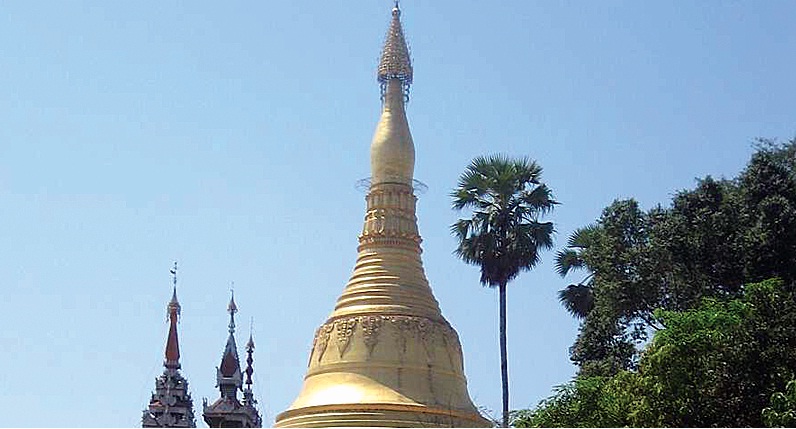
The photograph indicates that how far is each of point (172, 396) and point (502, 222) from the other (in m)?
24.9

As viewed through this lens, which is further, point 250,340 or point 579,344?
point 250,340

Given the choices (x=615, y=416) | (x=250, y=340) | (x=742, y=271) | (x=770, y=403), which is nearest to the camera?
(x=770, y=403)

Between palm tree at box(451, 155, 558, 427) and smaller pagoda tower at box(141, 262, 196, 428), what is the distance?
2378 centimetres

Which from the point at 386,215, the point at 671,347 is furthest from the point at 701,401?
the point at 386,215

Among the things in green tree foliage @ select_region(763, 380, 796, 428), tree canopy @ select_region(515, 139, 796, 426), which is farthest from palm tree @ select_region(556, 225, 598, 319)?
green tree foliage @ select_region(763, 380, 796, 428)

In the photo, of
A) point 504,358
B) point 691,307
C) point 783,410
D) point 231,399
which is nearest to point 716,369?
point 783,410

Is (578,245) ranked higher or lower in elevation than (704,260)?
higher

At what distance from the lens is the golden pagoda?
34.7m

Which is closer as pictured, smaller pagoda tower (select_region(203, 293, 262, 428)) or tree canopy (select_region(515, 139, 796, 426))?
tree canopy (select_region(515, 139, 796, 426))

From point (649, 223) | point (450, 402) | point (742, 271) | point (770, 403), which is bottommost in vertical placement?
point (770, 403)

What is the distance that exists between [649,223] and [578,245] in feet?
11.9

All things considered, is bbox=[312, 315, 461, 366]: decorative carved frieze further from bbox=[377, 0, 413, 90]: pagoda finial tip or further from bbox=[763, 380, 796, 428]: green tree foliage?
bbox=[763, 380, 796, 428]: green tree foliage

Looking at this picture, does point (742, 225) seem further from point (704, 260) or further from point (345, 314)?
point (345, 314)

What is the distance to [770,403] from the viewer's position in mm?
21766
